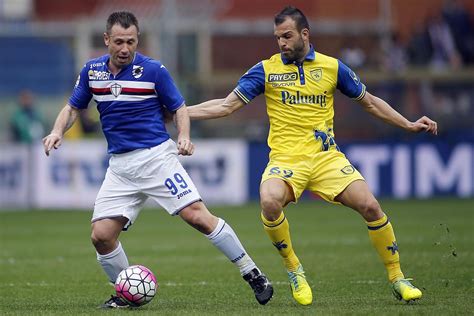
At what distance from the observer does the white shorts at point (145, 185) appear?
29.8 ft

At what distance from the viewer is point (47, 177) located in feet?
73.4

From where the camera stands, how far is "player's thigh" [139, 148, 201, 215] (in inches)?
356

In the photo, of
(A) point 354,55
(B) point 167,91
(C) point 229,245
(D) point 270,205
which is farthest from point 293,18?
(A) point 354,55

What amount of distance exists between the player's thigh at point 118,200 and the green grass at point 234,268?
0.76 metres

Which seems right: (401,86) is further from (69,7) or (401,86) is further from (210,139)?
(69,7)

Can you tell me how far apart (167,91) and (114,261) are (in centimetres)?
145

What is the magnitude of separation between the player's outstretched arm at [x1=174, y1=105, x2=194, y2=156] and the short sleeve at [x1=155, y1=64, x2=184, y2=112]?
0.06 m

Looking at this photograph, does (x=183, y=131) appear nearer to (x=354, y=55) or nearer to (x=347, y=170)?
(x=347, y=170)

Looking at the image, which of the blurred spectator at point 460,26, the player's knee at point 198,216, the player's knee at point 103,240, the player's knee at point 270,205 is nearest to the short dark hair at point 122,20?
the player's knee at point 198,216

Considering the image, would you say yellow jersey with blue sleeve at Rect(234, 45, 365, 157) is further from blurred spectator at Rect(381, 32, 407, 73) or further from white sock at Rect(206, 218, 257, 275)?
blurred spectator at Rect(381, 32, 407, 73)

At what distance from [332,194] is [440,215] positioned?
33.3 feet

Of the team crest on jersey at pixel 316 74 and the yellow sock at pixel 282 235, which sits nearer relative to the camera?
the yellow sock at pixel 282 235

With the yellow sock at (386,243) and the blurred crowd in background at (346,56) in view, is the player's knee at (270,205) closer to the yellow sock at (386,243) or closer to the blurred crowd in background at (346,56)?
the yellow sock at (386,243)

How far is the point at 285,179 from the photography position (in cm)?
933
